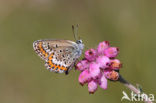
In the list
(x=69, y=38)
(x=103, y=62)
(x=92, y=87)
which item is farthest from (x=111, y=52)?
(x=69, y=38)

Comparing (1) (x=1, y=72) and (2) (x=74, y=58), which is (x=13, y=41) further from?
(2) (x=74, y=58)

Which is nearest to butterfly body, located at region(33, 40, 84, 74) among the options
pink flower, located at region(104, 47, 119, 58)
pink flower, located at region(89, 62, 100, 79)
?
pink flower, located at region(89, 62, 100, 79)

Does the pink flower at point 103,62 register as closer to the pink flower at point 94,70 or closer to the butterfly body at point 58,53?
the pink flower at point 94,70

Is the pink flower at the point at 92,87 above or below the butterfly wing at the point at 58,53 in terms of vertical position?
below

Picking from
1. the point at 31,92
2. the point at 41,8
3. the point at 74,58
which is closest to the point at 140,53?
the point at 31,92

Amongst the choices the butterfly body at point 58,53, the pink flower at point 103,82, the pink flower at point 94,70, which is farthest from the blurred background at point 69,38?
the pink flower at point 94,70
